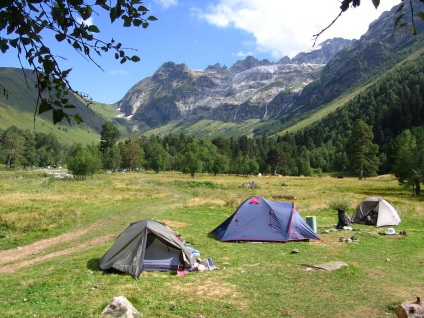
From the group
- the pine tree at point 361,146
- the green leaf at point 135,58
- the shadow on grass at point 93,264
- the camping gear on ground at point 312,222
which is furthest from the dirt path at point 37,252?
the pine tree at point 361,146

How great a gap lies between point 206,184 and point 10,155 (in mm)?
89990

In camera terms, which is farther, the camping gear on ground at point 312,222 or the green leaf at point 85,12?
the camping gear on ground at point 312,222

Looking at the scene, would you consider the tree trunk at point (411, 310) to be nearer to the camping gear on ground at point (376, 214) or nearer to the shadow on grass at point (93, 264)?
the shadow on grass at point (93, 264)

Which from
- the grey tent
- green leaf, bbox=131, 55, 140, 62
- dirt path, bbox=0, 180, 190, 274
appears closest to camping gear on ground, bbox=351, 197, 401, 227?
dirt path, bbox=0, 180, 190, 274

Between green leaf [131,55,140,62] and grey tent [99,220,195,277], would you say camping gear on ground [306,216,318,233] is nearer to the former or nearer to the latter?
grey tent [99,220,195,277]

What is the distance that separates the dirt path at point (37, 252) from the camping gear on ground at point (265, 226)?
6882 mm

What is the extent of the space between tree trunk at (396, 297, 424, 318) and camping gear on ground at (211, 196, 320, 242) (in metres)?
10.5

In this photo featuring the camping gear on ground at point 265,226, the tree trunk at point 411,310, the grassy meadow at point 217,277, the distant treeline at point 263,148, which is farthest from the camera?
the distant treeline at point 263,148

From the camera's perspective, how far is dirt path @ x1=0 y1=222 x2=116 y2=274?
15980 mm

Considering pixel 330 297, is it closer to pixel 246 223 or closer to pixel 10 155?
pixel 246 223

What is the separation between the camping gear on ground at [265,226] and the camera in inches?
773

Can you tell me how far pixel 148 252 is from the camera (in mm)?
14109

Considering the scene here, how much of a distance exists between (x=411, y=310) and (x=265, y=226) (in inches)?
455

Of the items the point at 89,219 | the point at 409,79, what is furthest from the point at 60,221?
the point at 409,79
